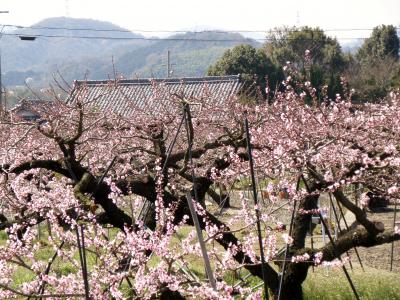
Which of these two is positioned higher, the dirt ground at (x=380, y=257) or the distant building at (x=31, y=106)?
the distant building at (x=31, y=106)

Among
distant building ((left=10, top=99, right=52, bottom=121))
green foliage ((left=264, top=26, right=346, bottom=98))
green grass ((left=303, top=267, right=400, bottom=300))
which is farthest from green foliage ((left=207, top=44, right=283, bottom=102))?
green grass ((left=303, top=267, right=400, bottom=300))

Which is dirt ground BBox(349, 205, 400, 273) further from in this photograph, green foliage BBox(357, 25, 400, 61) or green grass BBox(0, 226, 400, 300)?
green foliage BBox(357, 25, 400, 61)

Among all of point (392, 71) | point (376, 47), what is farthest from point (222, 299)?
point (376, 47)

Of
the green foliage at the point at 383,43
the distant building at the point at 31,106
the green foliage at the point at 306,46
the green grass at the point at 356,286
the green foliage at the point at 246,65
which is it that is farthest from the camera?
the green foliage at the point at 383,43

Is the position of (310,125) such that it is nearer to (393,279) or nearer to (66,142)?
(393,279)

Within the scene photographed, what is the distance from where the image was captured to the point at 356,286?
24.1 ft

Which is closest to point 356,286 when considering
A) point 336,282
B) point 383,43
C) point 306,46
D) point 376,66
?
point 336,282

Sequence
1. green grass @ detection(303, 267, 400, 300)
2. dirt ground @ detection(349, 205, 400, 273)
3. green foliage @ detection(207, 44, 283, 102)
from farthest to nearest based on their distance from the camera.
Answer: green foliage @ detection(207, 44, 283, 102), dirt ground @ detection(349, 205, 400, 273), green grass @ detection(303, 267, 400, 300)

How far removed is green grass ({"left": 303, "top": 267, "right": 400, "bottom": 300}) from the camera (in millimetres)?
7043

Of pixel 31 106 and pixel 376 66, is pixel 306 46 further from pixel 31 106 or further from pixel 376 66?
pixel 31 106

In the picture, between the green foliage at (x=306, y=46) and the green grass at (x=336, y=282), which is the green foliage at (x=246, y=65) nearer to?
the green foliage at (x=306, y=46)

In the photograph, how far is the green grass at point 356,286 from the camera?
704 cm

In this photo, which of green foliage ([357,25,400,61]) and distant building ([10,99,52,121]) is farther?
green foliage ([357,25,400,61])

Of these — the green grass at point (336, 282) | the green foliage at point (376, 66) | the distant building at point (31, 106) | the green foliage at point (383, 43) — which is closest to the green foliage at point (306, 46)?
the green foliage at point (376, 66)
